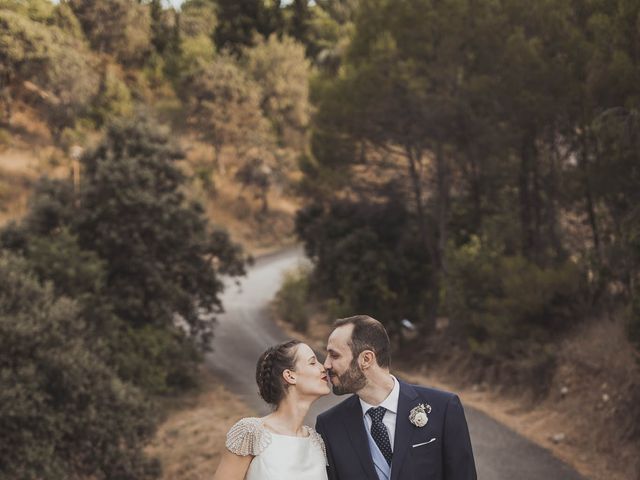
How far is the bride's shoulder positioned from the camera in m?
3.75

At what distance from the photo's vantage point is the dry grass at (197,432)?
56.5ft

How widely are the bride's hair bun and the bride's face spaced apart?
0.13 ft

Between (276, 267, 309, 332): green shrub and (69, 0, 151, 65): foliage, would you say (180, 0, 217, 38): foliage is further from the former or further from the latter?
(276, 267, 309, 332): green shrub

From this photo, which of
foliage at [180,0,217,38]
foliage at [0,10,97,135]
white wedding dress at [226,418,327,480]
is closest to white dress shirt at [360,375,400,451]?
white wedding dress at [226,418,327,480]

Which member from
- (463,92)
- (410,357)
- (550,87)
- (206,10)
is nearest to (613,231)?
(550,87)

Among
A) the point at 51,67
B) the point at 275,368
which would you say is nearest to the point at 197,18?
the point at 51,67

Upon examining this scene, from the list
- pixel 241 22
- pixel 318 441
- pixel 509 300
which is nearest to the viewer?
pixel 318 441

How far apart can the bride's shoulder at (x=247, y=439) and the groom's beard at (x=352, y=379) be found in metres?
0.45

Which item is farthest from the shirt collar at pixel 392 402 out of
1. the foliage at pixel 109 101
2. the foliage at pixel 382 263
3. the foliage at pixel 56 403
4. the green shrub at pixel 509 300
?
the foliage at pixel 109 101

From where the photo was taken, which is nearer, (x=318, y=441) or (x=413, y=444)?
(x=413, y=444)

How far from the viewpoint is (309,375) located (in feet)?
12.6

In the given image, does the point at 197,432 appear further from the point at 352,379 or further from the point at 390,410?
the point at 352,379

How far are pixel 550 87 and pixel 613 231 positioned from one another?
14.3 feet

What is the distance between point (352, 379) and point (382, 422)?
321 millimetres
